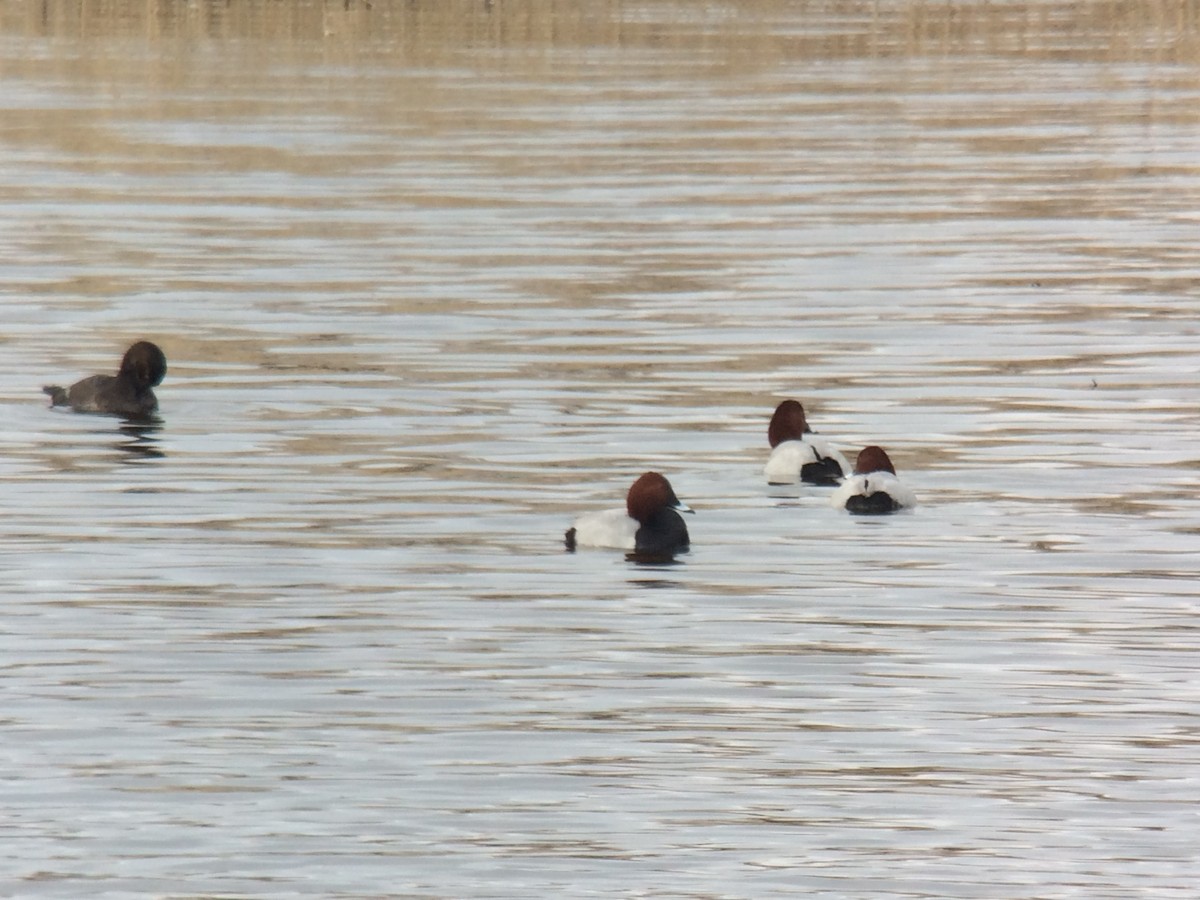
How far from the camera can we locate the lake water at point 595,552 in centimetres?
890

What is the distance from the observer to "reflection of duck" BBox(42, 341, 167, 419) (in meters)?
17.8

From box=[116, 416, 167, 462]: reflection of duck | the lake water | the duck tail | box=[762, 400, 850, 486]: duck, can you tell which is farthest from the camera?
the duck tail

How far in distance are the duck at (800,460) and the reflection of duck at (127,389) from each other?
170 inches

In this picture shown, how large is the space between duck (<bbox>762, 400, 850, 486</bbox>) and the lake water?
0.45ft

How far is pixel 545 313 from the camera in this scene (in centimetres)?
2250

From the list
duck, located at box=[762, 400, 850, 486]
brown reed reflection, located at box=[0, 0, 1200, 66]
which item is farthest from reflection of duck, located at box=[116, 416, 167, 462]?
brown reed reflection, located at box=[0, 0, 1200, 66]

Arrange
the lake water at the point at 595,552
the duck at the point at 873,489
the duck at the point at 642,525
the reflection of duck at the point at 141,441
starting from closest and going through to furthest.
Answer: the lake water at the point at 595,552, the duck at the point at 642,525, the duck at the point at 873,489, the reflection of duck at the point at 141,441

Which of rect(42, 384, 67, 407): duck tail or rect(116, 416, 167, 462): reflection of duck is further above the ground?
rect(42, 384, 67, 407): duck tail

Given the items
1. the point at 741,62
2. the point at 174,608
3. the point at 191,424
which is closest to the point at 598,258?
the point at 191,424

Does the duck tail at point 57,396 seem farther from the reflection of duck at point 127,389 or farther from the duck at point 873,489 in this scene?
the duck at point 873,489

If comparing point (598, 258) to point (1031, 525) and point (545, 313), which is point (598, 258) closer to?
point (545, 313)

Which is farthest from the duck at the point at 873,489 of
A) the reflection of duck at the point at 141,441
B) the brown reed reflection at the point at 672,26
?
the brown reed reflection at the point at 672,26

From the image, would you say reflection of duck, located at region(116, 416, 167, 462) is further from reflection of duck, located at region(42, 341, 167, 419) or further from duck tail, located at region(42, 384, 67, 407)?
duck tail, located at region(42, 384, 67, 407)

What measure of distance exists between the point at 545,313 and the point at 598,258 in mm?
3581
